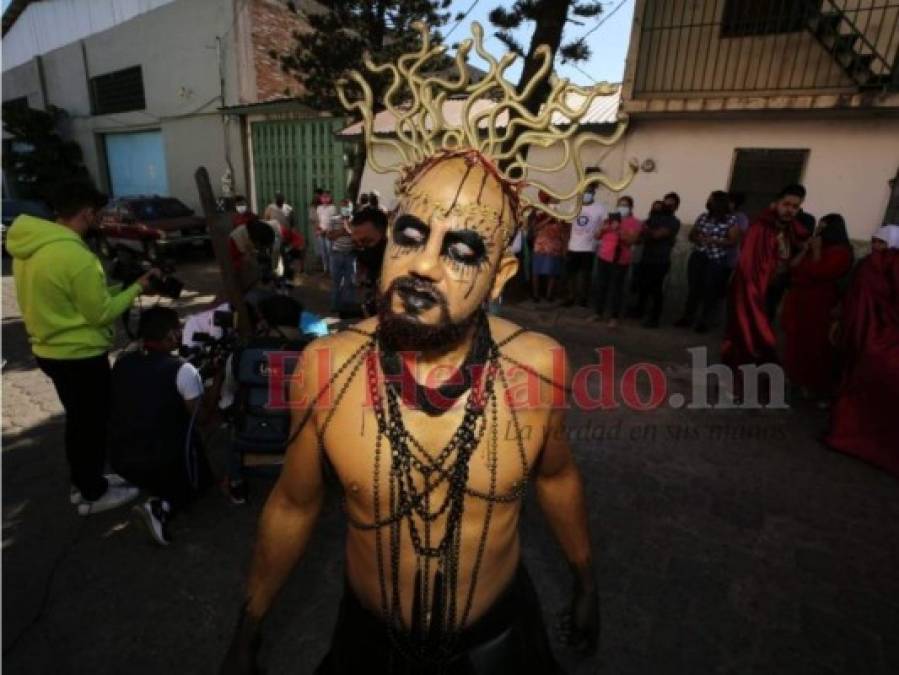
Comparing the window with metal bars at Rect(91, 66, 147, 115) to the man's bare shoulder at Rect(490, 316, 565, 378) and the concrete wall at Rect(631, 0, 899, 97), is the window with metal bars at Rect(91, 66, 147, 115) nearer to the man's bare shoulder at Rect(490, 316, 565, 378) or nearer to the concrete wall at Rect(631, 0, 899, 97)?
the concrete wall at Rect(631, 0, 899, 97)

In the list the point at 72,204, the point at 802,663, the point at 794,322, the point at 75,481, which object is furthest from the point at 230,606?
the point at 794,322

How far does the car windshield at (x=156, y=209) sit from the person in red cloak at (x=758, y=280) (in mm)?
13108

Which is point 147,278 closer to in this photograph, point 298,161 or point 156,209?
point 298,161

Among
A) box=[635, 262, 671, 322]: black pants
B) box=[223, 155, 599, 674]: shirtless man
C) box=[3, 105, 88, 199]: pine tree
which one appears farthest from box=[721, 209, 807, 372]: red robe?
box=[3, 105, 88, 199]: pine tree

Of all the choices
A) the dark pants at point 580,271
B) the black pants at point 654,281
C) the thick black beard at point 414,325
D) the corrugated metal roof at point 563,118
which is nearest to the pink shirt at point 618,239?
the black pants at point 654,281

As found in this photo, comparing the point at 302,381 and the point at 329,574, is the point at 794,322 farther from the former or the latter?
the point at 302,381

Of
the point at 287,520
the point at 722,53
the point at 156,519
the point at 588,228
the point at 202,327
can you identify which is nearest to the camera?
the point at 287,520

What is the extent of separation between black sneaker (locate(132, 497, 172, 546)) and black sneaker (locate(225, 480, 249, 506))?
0.42 meters

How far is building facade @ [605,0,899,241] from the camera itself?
7.17 m

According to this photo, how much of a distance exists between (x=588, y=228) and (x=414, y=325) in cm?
751

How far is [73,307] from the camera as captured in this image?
3.00 meters

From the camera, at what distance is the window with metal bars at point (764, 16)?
793cm

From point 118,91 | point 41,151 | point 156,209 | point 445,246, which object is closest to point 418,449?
point 445,246

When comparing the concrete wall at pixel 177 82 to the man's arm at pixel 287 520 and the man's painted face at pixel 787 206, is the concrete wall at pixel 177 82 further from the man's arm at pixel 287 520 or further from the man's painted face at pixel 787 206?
the man's arm at pixel 287 520
